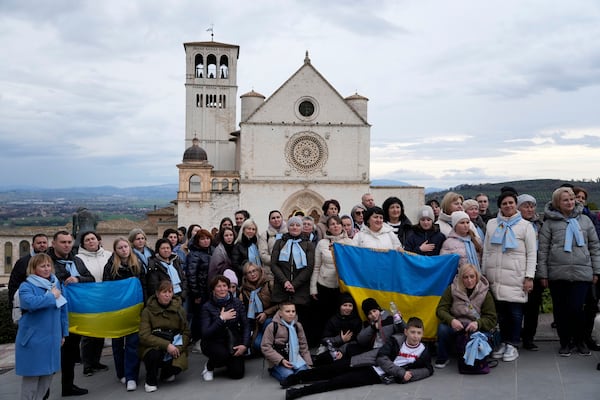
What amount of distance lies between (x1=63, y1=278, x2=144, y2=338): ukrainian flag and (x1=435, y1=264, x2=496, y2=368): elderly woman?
4.15 meters

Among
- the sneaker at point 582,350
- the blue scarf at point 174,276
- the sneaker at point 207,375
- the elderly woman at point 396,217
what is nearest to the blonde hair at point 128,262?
the blue scarf at point 174,276

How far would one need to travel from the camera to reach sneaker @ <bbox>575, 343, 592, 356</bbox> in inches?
308

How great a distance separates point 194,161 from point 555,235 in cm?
3097

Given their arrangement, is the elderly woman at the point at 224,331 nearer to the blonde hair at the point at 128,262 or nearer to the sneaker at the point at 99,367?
the blonde hair at the point at 128,262

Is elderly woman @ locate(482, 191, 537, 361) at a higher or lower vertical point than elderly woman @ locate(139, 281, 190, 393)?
higher

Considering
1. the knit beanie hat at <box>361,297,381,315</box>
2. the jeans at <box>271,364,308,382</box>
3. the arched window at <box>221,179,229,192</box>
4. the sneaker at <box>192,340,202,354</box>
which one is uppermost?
the arched window at <box>221,179,229,192</box>

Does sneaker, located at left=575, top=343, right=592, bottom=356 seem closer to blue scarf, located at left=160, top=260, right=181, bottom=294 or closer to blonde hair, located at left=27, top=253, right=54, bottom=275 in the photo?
→ blue scarf, located at left=160, top=260, right=181, bottom=294

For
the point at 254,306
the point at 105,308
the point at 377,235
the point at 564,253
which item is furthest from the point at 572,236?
the point at 105,308

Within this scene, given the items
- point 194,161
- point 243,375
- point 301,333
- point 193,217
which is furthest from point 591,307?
point 194,161

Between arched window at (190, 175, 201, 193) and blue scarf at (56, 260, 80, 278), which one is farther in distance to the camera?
arched window at (190, 175, 201, 193)

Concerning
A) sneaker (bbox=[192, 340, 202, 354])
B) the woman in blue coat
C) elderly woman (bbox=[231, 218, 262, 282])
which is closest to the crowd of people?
the woman in blue coat

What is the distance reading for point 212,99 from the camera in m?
42.6

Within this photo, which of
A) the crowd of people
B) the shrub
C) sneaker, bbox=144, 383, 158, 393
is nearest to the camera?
the crowd of people

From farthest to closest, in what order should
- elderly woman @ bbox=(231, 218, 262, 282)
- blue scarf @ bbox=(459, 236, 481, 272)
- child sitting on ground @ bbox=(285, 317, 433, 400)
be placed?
elderly woman @ bbox=(231, 218, 262, 282) → blue scarf @ bbox=(459, 236, 481, 272) → child sitting on ground @ bbox=(285, 317, 433, 400)
